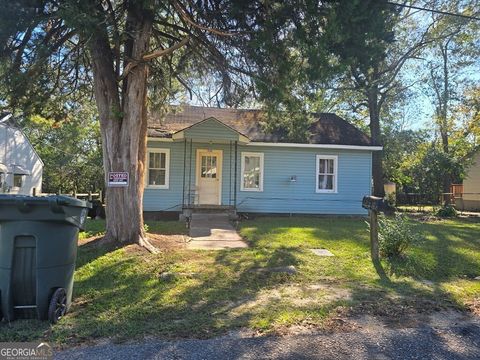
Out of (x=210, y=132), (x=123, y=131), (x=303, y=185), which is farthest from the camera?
(x=303, y=185)

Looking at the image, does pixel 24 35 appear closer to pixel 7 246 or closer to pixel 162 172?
pixel 7 246

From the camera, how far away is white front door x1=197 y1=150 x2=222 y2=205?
16.1m

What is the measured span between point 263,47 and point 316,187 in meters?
9.68

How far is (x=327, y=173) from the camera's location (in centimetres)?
1691

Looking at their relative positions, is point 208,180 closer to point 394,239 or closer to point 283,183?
point 283,183

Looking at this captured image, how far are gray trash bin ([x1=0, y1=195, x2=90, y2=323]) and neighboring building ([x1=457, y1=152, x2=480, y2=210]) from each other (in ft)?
82.8

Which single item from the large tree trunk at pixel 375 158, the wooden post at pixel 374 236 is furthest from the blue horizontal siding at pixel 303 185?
the wooden post at pixel 374 236

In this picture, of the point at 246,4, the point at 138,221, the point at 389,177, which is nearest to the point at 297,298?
the point at 138,221

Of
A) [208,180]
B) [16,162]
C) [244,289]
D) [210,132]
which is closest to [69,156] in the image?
[16,162]

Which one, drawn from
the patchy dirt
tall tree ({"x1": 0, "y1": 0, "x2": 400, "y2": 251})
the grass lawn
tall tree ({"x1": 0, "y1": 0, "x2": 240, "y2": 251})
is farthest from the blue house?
the grass lawn

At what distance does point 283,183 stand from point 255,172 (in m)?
1.18

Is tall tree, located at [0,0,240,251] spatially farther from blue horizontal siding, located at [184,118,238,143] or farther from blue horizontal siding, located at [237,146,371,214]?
blue horizontal siding, located at [237,146,371,214]

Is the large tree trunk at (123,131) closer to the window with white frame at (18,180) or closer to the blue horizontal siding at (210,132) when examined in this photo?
the blue horizontal siding at (210,132)

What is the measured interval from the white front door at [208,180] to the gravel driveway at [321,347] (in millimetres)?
11816
